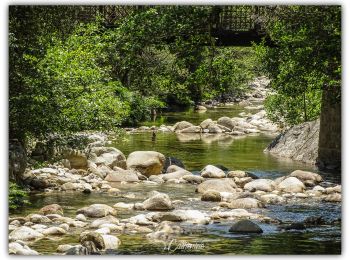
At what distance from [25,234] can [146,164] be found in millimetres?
7090

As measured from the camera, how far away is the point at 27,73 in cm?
1284

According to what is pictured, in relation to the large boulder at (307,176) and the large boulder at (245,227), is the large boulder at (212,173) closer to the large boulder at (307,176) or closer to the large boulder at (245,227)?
the large boulder at (307,176)

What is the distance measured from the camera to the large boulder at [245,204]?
13.2 m

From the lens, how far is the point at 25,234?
10.5 metres

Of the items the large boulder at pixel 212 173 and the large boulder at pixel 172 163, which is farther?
the large boulder at pixel 172 163

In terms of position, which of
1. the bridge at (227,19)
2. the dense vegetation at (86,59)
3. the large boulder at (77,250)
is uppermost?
the bridge at (227,19)

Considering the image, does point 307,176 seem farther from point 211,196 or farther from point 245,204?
point 245,204

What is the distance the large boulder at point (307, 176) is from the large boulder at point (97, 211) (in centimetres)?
493

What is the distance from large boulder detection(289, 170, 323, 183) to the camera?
16203 millimetres

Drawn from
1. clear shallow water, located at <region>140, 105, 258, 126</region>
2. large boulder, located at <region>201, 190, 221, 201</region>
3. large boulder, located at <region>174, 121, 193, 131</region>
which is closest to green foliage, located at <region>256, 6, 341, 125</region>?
large boulder, located at <region>201, 190, 221, 201</region>

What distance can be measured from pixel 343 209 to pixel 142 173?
8.28m

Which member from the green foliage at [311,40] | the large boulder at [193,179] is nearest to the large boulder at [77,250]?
the green foliage at [311,40]

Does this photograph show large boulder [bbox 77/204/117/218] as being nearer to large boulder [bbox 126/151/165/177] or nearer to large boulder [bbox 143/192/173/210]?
large boulder [bbox 143/192/173/210]

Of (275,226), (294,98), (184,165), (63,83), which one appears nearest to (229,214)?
(275,226)
